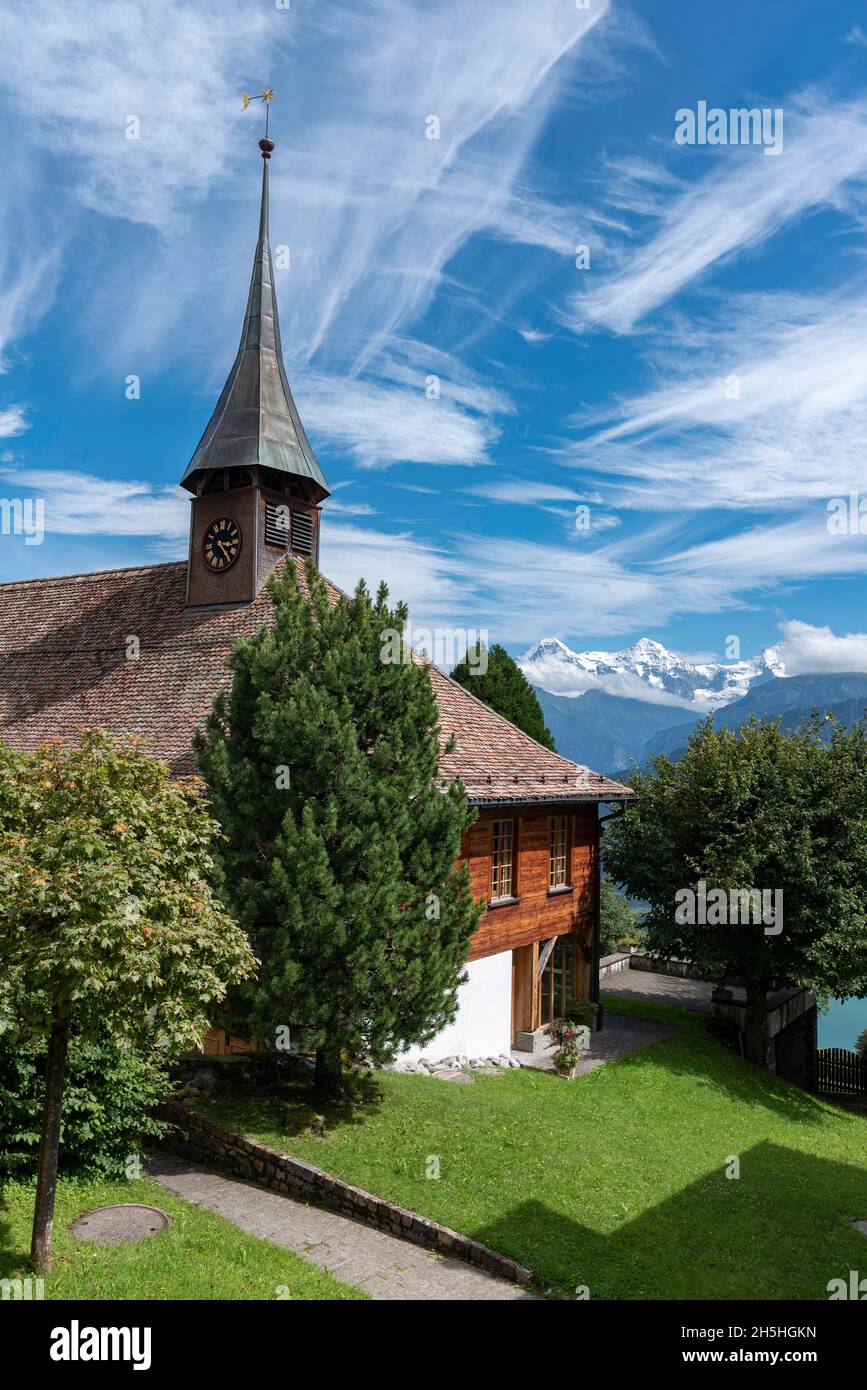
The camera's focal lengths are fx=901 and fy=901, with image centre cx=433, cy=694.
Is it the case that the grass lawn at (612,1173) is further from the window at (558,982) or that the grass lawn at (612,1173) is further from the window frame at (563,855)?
the window frame at (563,855)

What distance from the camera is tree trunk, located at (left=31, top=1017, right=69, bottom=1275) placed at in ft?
31.4

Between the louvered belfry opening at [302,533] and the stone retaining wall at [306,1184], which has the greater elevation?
the louvered belfry opening at [302,533]

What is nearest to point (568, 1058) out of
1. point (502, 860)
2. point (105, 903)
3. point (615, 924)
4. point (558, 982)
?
point (502, 860)

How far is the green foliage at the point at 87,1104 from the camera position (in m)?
11.5

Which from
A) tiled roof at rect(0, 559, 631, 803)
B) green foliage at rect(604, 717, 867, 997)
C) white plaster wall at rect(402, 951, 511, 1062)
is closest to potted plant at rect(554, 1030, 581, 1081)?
white plaster wall at rect(402, 951, 511, 1062)

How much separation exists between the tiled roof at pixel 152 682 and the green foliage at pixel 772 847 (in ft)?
7.36

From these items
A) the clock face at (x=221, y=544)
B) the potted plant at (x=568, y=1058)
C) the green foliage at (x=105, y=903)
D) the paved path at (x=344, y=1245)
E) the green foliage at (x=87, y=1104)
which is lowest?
the potted plant at (x=568, y=1058)

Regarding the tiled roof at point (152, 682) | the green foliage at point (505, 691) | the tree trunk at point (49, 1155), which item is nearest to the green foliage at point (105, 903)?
the tree trunk at point (49, 1155)

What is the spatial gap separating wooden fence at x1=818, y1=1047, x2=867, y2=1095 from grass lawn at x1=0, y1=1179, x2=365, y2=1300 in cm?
2400

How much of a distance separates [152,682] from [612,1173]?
47.5 ft

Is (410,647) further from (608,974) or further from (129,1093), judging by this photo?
(608,974)

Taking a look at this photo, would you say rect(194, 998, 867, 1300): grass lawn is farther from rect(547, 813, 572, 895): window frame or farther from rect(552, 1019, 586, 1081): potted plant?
rect(547, 813, 572, 895): window frame
